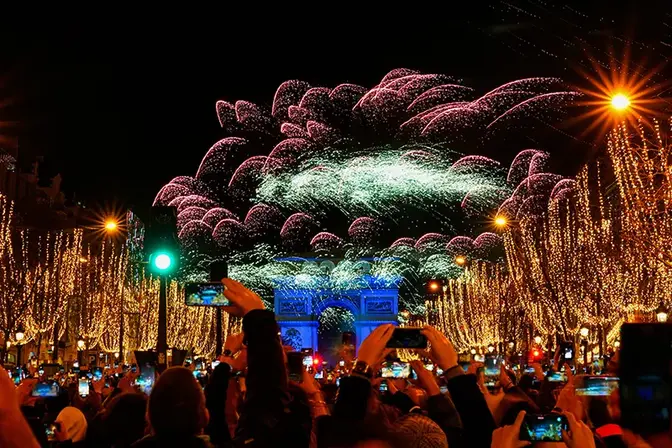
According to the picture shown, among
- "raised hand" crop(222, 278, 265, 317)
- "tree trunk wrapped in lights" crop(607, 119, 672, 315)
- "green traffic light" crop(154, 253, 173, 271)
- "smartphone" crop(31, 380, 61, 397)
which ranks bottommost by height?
"smartphone" crop(31, 380, 61, 397)

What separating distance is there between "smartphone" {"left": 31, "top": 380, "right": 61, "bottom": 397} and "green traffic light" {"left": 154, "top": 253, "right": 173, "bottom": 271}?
2.69 meters

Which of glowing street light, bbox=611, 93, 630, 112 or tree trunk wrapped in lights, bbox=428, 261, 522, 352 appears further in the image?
tree trunk wrapped in lights, bbox=428, 261, 522, 352

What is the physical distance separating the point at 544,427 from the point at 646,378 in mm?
1860

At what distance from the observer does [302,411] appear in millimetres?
5609

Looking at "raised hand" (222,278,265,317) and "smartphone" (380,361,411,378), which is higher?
"raised hand" (222,278,265,317)

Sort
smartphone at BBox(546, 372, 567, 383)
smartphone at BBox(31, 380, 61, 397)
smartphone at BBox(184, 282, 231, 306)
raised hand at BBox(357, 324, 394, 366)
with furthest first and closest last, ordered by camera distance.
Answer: smartphone at BBox(546, 372, 567, 383) < smartphone at BBox(31, 380, 61, 397) < smartphone at BBox(184, 282, 231, 306) < raised hand at BBox(357, 324, 394, 366)

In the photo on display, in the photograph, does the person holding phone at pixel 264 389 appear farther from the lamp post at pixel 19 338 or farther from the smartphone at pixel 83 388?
the lamp post at pixel 19 338

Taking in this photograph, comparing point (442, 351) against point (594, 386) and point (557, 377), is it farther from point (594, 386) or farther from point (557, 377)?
point (557, 377)

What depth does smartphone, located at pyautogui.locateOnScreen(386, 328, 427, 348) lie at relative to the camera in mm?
7013

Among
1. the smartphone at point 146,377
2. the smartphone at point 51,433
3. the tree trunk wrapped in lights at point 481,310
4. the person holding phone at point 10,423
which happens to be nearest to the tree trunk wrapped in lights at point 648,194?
the smartphone at point 146,377

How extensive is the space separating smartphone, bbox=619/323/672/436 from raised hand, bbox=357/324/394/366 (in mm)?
3164

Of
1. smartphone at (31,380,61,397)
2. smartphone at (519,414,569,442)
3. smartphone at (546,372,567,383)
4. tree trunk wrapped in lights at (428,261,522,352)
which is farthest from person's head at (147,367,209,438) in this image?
tree trunk wrapped in lights at (428,261,522,352)

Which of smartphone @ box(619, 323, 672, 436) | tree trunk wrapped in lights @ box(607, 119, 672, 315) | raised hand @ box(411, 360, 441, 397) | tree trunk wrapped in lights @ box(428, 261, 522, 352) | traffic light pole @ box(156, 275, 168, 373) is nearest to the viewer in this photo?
smartphone @ box(619, 323, 672, 436)

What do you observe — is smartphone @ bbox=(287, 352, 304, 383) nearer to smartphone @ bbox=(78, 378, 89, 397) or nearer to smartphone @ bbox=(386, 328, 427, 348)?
smartphone @ bbox=(386, 328, 427, 348)
